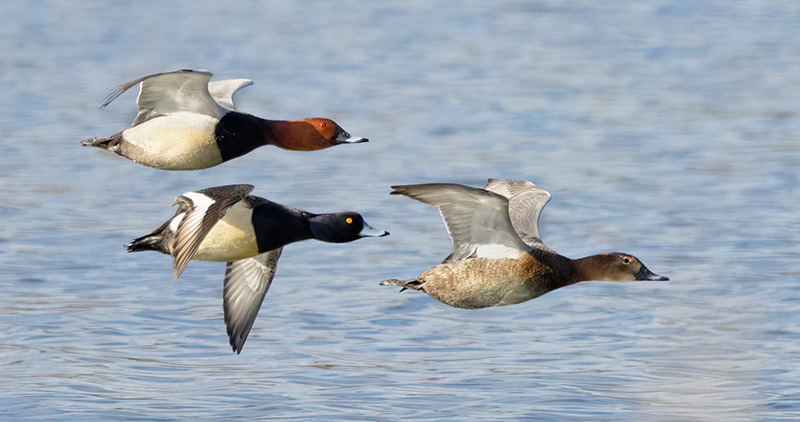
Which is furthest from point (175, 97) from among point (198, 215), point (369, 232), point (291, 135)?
point (369, 232)

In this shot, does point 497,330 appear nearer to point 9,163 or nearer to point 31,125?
point 9,163

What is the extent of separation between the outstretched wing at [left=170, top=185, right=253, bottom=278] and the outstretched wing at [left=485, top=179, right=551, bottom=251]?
7.99 feet

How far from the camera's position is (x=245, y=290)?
11.8 m

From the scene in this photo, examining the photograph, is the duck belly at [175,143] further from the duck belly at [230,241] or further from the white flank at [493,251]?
the white flank at [493,251]

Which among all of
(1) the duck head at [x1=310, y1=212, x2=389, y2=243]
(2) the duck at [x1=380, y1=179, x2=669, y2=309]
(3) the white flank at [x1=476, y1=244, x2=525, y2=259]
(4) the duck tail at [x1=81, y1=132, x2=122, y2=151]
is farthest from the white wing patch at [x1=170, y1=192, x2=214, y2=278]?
(3) the white flank at [x1=476, y1=244, x2=525, y2=259]

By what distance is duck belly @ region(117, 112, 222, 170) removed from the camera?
409 inches

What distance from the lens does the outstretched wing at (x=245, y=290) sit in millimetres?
11414

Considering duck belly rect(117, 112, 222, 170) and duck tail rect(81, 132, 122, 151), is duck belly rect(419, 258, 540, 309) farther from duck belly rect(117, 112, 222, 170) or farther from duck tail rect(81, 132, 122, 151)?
duck tail rect(81, 132, 122, 151)

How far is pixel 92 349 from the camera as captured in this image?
28453mm

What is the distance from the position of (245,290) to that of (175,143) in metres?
1.78

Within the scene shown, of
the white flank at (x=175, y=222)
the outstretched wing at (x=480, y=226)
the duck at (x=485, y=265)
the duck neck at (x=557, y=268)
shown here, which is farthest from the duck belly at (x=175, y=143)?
the duck neck at (x=557, y=268)

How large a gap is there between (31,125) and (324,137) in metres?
30.8

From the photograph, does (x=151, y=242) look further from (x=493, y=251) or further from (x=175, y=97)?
(x=493, y=251)

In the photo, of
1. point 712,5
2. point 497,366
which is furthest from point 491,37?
point 497,366
